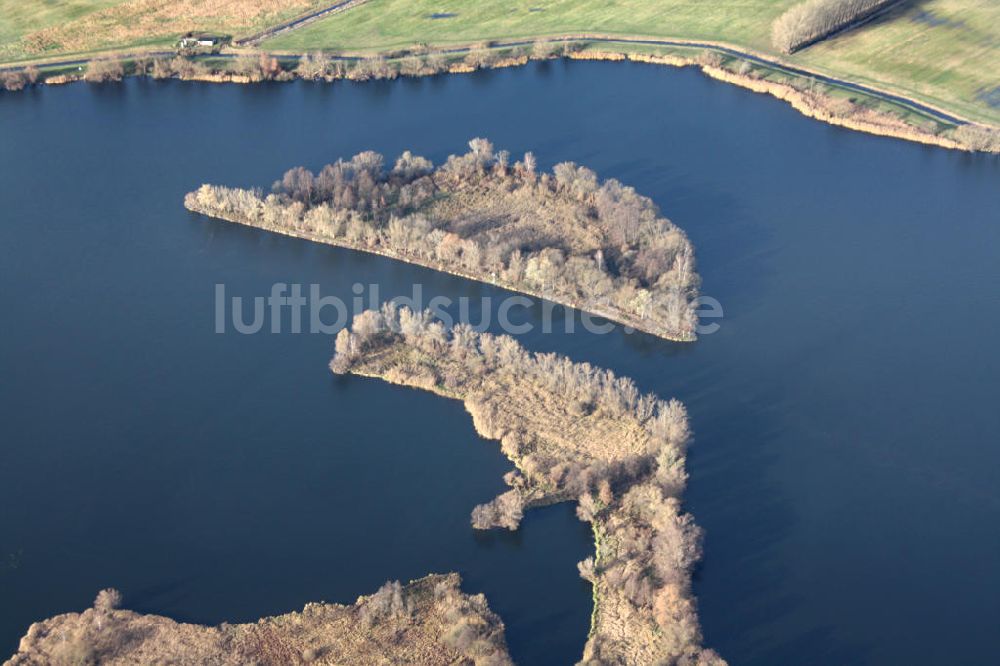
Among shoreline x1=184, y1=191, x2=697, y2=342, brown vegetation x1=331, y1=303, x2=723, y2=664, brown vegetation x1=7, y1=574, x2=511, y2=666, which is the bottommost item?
brown vegetation x1=7, y1=574, x2=511, y2=666

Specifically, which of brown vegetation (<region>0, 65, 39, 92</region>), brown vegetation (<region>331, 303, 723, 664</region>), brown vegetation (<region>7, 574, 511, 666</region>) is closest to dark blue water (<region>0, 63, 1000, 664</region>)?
brown vegetation (<region>7, 574, 511, 666</region>)

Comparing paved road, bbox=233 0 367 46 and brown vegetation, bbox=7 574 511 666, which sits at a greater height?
paved road, bbox=233 0 367 46

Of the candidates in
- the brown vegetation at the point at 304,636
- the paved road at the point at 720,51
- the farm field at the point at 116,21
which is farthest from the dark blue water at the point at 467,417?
the farm field at the point at 116,21

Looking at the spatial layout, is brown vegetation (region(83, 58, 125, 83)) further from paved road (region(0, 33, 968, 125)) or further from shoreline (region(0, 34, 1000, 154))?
paved road (region(0, 33, 968, 125))

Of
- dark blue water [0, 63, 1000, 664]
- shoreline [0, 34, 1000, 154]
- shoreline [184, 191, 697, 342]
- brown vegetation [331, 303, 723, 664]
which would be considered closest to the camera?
brown vegetation [331, 303, 723, 664]

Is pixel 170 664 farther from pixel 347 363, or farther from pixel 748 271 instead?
pixel 748 271

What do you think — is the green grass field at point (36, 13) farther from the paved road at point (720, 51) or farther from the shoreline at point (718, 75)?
the paved road at point (720, 51)

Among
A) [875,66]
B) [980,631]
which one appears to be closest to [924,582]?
[980,631]
